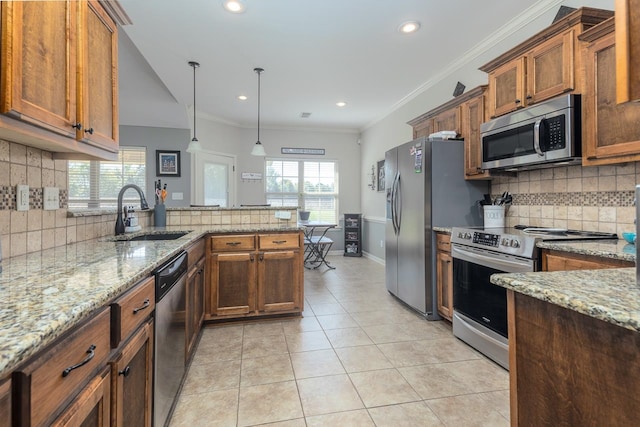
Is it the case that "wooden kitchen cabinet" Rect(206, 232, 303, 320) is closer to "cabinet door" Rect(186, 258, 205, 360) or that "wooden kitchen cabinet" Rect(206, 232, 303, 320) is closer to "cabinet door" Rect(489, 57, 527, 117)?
"cabinet door" Rect(186, 258, 205, 360)

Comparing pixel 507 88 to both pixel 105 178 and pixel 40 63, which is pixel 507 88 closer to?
pixel 40 63

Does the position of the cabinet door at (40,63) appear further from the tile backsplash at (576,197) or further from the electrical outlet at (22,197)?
the tile backsplash at (576,197)

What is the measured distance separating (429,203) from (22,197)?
278 centimetres

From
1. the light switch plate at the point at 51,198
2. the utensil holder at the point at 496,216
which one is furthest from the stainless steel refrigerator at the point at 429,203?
the light switch plate at the point at 51,198

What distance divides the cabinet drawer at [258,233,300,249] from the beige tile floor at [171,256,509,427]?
0.70 m

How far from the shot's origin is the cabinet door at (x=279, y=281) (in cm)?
290

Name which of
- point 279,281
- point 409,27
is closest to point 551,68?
point 409,27

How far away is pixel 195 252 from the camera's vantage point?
2336 mm

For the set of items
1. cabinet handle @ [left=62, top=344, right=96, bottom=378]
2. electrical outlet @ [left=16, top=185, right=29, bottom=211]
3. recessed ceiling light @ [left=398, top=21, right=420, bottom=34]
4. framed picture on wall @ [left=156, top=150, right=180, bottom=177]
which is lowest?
cabinet handle @ [left=62, top=344, right=96, bottom=378]

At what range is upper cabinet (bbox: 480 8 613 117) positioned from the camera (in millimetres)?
1979

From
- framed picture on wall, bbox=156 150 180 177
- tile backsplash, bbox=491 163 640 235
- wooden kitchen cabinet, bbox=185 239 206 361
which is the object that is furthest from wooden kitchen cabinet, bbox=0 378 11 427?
framed picture on wall, bbox=156 150 180 177

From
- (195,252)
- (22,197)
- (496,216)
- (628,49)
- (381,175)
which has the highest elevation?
(381,175)

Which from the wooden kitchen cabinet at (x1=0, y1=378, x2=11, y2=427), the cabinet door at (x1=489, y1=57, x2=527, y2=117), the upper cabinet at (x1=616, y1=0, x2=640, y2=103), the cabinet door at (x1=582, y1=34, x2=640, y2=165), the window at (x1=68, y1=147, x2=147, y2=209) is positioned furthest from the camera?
the window at (x1=68, y1=147, x2=147, y2=209)

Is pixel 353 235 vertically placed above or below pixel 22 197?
below
